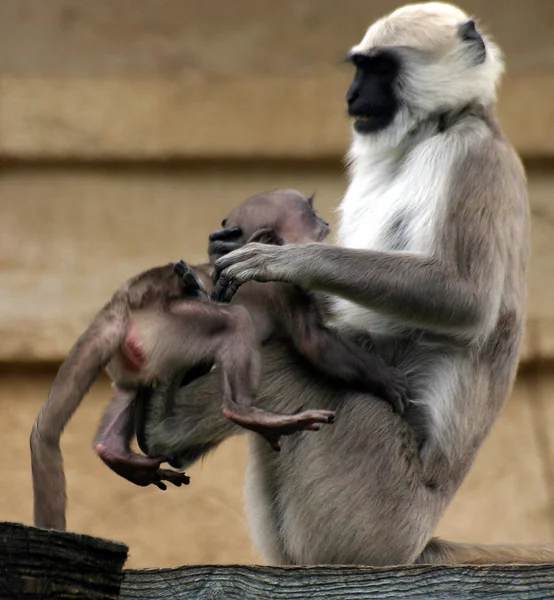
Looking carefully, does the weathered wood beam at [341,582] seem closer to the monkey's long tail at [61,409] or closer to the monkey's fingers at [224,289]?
the monkey's long tail at [61,409]

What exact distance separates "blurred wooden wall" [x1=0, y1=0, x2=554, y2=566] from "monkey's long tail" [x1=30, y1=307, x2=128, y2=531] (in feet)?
9.42

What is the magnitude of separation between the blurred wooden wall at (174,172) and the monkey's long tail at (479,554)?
6.82 feet

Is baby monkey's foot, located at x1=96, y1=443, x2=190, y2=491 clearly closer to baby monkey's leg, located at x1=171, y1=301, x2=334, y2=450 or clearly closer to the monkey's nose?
baby monkey's leg, located at x1=171, y1=301, x2=334, y2=450

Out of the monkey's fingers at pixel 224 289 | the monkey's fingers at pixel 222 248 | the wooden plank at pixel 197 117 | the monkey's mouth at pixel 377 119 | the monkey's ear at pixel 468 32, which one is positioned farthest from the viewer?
the wooden plank at pixel 197 117

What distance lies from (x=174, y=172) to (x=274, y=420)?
350 cm

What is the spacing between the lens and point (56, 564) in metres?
2.71

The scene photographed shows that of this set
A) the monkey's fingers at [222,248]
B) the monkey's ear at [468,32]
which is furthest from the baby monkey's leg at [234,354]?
the monkey's ear at [468,32]

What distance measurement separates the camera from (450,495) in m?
3.90

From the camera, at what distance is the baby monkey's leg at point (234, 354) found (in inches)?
132

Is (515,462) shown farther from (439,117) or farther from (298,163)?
(439,117)

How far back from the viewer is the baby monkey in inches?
130

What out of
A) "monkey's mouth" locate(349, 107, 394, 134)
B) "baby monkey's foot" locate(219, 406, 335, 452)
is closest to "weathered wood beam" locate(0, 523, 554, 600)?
"baby monkey's foot" locate(219, 406, 335, 452)

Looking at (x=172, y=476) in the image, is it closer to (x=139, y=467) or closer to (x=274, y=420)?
(x=139, y=467)

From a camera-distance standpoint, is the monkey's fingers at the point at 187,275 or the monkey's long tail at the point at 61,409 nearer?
the monkey's long tail at the point at 61,409
